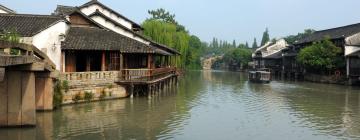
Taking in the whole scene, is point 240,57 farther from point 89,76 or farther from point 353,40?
point 89,76

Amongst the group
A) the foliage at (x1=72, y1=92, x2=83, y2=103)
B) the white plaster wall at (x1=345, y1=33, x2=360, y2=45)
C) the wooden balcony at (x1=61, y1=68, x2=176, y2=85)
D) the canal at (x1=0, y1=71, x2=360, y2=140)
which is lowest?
the canal at (x1=0, y1=71, x2=360, y2=140)

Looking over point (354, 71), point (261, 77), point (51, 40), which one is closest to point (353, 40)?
point (354, 71)

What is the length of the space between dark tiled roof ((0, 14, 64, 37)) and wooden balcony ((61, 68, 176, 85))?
120 inches

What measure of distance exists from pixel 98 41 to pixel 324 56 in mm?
32510

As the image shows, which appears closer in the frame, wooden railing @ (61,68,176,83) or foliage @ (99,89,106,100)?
wooden railing @ (61,68,176,83)

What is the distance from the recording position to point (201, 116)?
21891mm

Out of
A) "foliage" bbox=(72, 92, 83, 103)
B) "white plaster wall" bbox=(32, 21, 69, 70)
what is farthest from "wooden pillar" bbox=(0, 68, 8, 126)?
"white plaster wall" bbox=(32, 21, 69, 70)

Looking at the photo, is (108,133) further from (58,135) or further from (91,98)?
(91,98)

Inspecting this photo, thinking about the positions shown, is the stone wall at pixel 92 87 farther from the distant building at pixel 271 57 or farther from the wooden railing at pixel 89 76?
the distant building at pixel 271 57

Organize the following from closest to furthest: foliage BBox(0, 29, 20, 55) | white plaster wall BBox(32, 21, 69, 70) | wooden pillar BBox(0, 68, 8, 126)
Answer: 1. wooden pillar BBox(0, 68, 8, 126)
2. foliage BBox(0, 29, 20, 55)
3. white plaster wall BBox(32, 21, 69, 70)

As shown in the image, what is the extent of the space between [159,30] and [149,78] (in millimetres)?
24852

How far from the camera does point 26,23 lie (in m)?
24.9

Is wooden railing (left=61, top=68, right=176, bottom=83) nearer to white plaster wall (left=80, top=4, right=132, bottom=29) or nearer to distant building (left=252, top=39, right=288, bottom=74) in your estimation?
white plaster wall (left=80, top=4, right=132, bottom=29)

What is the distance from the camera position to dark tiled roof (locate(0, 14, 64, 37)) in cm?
2381
